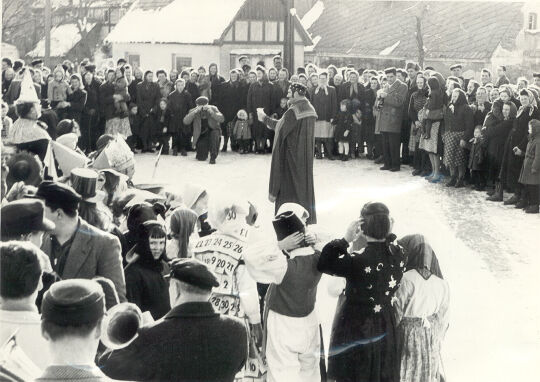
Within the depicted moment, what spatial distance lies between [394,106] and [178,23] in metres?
13.3

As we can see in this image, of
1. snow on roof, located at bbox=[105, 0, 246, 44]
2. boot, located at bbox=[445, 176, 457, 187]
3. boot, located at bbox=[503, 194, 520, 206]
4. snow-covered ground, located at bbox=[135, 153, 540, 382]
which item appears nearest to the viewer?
snow-covered ground, located at bbox=[135, 153, 540, 382]

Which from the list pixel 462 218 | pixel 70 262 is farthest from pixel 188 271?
pixel 462 218

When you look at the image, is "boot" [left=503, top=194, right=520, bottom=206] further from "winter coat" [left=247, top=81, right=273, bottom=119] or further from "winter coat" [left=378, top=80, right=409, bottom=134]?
"winter coat" [left=247, top=81, right=273, bottom=119]

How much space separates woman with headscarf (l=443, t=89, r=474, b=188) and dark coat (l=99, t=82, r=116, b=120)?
636 cm

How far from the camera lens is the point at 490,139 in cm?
1116

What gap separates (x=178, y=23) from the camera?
2522cm

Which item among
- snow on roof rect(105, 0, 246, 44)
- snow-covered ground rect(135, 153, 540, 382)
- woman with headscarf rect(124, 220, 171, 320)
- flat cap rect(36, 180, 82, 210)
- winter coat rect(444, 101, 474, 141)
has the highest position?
snow on roof rect(105, 0, 246, 44)

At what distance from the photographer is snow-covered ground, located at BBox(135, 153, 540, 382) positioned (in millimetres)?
5673

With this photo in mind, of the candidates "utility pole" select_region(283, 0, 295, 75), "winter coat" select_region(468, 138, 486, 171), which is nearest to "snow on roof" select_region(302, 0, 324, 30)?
"utility pole" select_region(283, 0, 295, 75)

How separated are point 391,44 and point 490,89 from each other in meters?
10.9

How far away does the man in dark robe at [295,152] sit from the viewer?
325 inches

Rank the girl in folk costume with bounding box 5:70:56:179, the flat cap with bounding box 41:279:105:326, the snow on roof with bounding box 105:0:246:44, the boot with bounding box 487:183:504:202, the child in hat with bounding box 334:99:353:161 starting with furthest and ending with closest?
the snow on roof with bounding box 105:0:246:44 → the child in hat with bounding box 334:99:353:161 → the boot with bounding box 487:183:504:202 → the girl in folk costume with bounding box 5:70:56:179 → the flat cap with bounding box 41:279:105:326

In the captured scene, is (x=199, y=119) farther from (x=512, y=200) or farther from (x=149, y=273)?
(x=149, y=273)

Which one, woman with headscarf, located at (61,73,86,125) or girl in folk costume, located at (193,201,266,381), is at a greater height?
woman with headscarf, located at (61,73,86,125)
